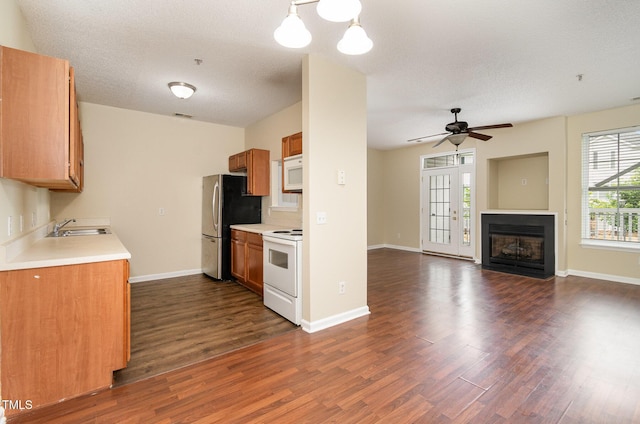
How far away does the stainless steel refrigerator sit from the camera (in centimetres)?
470

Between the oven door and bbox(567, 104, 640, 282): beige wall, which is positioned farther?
bbox(567, 104, 640, 282): beige wall

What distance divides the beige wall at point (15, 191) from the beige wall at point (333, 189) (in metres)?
2.09

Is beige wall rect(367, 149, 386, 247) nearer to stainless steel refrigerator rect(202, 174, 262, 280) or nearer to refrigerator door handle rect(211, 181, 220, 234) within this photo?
stainless steel refrigerator rect(202, 174, 262, 280)

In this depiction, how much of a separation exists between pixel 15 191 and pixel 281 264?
2221mm

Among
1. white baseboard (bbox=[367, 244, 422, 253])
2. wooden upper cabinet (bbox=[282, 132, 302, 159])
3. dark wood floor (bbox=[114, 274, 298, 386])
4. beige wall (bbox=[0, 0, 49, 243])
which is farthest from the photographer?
white baseboard (bbox=[367, 244, 422, 253])

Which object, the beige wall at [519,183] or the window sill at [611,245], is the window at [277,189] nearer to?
the beige wall at [519,183]

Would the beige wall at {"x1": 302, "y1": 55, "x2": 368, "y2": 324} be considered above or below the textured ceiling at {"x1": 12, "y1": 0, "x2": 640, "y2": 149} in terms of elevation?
below

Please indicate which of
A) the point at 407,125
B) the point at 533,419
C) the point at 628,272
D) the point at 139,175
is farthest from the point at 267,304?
the point at 628,272

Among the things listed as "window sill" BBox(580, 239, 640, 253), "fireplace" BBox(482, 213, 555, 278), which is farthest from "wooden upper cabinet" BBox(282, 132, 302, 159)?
"window sill" BBox(580, 239, 640, 253)

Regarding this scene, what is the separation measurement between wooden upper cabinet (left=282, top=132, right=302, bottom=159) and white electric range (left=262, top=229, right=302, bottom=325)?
104cm

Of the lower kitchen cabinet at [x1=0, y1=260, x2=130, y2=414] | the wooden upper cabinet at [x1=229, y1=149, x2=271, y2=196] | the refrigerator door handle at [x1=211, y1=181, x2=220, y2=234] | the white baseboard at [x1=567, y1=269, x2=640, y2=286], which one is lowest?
the white baseboard at [x1=567, y1=269, x2=640, y2=286]

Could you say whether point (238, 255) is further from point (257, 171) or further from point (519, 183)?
point (519, 183)

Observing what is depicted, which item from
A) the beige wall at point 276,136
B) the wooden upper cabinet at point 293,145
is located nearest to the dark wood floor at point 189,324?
the beige wall at point 276,136

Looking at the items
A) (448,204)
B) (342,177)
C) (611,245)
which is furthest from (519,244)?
(342,177)
